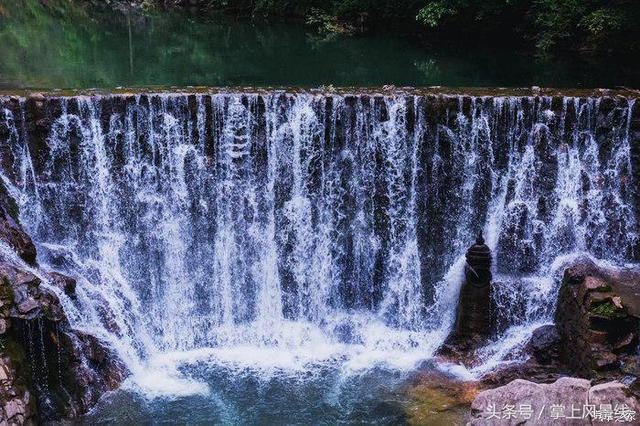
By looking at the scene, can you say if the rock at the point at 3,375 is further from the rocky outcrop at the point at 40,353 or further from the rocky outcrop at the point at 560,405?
the rocky outcrop at the point at 560,405

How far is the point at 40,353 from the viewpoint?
817cm

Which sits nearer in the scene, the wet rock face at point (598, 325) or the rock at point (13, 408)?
the rock at point (13, 408)

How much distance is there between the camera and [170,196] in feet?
33.9

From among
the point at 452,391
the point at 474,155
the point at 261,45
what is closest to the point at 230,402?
the point at 452,391

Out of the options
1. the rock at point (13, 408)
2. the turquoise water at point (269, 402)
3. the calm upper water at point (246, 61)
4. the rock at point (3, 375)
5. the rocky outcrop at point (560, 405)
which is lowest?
the turquoise water at point (269, 402)

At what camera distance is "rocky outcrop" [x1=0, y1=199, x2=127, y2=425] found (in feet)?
24.7

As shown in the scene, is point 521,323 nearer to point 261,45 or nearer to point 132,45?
point 261,45

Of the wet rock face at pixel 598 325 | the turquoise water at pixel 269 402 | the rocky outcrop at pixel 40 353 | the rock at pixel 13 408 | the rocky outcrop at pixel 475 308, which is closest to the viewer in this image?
the rock at pixel 13 408

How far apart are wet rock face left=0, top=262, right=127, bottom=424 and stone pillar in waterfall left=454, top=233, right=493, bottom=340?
191 inches

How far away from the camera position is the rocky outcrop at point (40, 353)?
24.7 ft

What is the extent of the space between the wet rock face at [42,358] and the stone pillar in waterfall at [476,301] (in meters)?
4.86

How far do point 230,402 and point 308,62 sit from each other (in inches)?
478

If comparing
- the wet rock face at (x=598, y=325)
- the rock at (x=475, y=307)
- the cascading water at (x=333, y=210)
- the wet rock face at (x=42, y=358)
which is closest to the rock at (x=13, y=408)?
the wet rock face at (x=42, y=358)

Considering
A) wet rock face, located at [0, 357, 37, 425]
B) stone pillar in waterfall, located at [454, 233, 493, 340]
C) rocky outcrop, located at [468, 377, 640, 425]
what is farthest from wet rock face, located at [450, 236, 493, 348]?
wet rock face, located at [0, 357, 37, 425]
